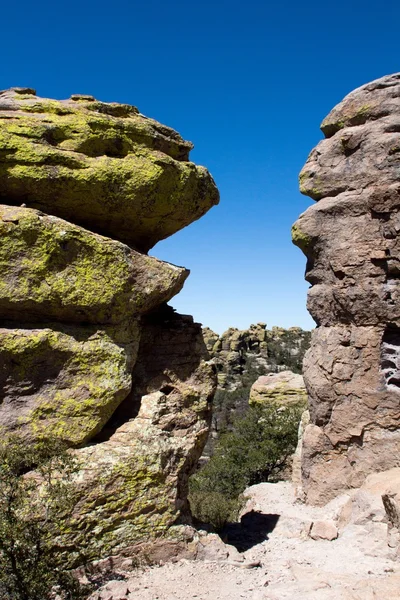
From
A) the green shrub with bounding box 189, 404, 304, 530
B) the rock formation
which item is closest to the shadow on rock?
the green shrub with bounding box 189, 404, 304, 530

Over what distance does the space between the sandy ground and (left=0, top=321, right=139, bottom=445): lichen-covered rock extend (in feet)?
8.68

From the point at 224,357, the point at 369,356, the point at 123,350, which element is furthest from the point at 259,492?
the point at 224,357

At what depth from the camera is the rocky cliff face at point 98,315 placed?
27.5 feet

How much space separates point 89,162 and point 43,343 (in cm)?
342

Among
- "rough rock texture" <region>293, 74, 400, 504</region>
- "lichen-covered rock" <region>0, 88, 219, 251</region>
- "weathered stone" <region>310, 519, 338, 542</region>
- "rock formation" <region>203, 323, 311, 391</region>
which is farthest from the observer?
"rock formation" <region>203, 323, 311, 391</region>

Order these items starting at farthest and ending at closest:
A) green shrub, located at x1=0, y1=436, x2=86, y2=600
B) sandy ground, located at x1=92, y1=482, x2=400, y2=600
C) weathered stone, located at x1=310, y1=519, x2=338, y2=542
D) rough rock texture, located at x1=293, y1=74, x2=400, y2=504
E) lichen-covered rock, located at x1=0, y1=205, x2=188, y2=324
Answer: rough rock texture, located at x1=293, y1=74, x2=400, y2=504 < weathered stone, located at x1=310, y1=519, x2=338, y2=542 < lichen-covered rock, located at x1=0, y1=205, x2=188, y2=324 < sandy ground, located at x1=92, y1=482, x2=400, y2=600 < green shrub, located at x1=0, y1=436, x2=86, y2=600

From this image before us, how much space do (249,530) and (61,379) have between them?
594 centimetres

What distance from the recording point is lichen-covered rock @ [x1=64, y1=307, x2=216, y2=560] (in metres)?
8.30

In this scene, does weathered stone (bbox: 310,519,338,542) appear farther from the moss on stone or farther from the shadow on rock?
the moss on stone

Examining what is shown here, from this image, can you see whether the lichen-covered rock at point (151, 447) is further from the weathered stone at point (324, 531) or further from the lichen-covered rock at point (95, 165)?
the weathered stone at point (324, 531)

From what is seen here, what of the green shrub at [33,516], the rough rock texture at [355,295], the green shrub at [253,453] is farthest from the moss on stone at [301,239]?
the green shrub at [253,453]

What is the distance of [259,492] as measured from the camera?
14.1m

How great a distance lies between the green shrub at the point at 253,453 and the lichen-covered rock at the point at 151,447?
10.3 m

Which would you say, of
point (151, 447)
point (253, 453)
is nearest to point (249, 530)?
point (151, 447)
